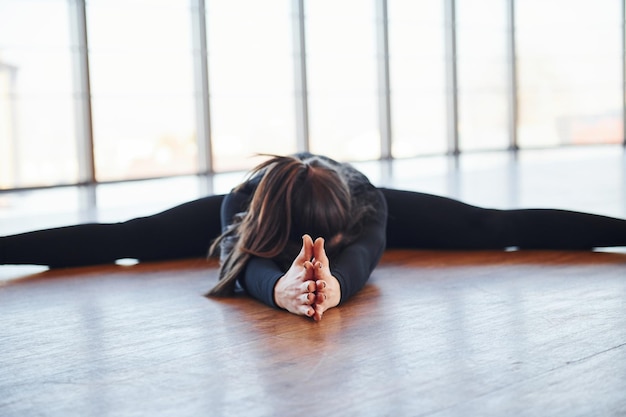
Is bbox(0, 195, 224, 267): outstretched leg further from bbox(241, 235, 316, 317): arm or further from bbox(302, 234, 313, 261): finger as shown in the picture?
bbox(302, 234, 313, 261): finger

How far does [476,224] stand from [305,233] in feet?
3.42

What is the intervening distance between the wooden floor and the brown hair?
0.18 meters

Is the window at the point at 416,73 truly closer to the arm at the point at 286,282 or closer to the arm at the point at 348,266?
the arm at the point at 348,266

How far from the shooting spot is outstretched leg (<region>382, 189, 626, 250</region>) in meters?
3.52

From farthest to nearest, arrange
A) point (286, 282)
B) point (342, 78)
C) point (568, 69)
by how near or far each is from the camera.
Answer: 1. point (568, 69)
2. point (342, 78)
3. point (286, 282)

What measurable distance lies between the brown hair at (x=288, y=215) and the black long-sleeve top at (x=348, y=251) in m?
0.04

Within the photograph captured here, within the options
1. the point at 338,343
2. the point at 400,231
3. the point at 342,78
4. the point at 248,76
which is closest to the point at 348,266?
the point at 338,343

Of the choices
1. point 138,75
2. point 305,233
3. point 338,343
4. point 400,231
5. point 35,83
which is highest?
point 138,75

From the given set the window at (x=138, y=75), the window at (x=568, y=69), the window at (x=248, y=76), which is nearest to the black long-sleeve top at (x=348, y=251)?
the window at (x=138, y=75)

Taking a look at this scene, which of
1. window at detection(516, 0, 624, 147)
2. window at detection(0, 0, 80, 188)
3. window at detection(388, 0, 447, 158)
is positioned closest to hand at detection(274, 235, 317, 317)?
window at detection(0, 0, 80, 188)

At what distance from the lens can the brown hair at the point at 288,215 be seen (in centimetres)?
280

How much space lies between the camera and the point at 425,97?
1195 centimetres

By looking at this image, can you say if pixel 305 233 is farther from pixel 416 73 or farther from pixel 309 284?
pixel 416 73

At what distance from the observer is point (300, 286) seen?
247 cm
